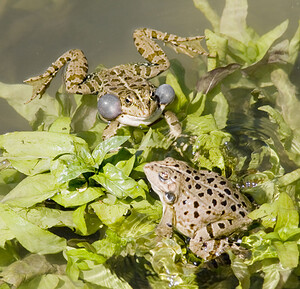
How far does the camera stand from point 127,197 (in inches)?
135

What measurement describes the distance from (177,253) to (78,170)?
92cm

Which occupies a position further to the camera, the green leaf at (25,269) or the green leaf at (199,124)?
the green leaf at (199,124)

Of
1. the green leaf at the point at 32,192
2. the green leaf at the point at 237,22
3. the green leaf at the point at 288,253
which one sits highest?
the green leaf at the point at 237,22

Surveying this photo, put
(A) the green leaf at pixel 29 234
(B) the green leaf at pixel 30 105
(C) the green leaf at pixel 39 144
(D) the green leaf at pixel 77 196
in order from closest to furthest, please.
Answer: (A) the green leaf at pixel 29 234 → (D) the green leaf at pixel 77 196 → (C) the green leaf at pixel 39 144 → (B) the green leaf at pixel 30 105

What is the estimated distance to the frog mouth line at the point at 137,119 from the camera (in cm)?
402

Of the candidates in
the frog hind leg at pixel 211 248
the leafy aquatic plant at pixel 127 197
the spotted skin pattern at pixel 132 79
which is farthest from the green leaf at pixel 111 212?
the spotted skin pattern at pixel 132 79

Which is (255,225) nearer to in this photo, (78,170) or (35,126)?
(78,170)

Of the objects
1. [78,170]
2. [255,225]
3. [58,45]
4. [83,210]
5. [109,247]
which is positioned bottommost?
[255,225]

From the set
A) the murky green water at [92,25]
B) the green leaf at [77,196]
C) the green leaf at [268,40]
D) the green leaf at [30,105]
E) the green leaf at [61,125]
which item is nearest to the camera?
the green leaf at [77,196]

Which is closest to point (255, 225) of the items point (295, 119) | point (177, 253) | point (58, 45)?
point (177, 253)

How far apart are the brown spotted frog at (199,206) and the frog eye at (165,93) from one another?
0.76 meters

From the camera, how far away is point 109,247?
10.9 feet

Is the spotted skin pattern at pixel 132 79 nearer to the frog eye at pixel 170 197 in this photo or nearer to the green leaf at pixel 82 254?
the frog eye at pixel 170 197

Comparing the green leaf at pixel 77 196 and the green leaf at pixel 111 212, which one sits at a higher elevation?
the green leaf at pixel 77 196
